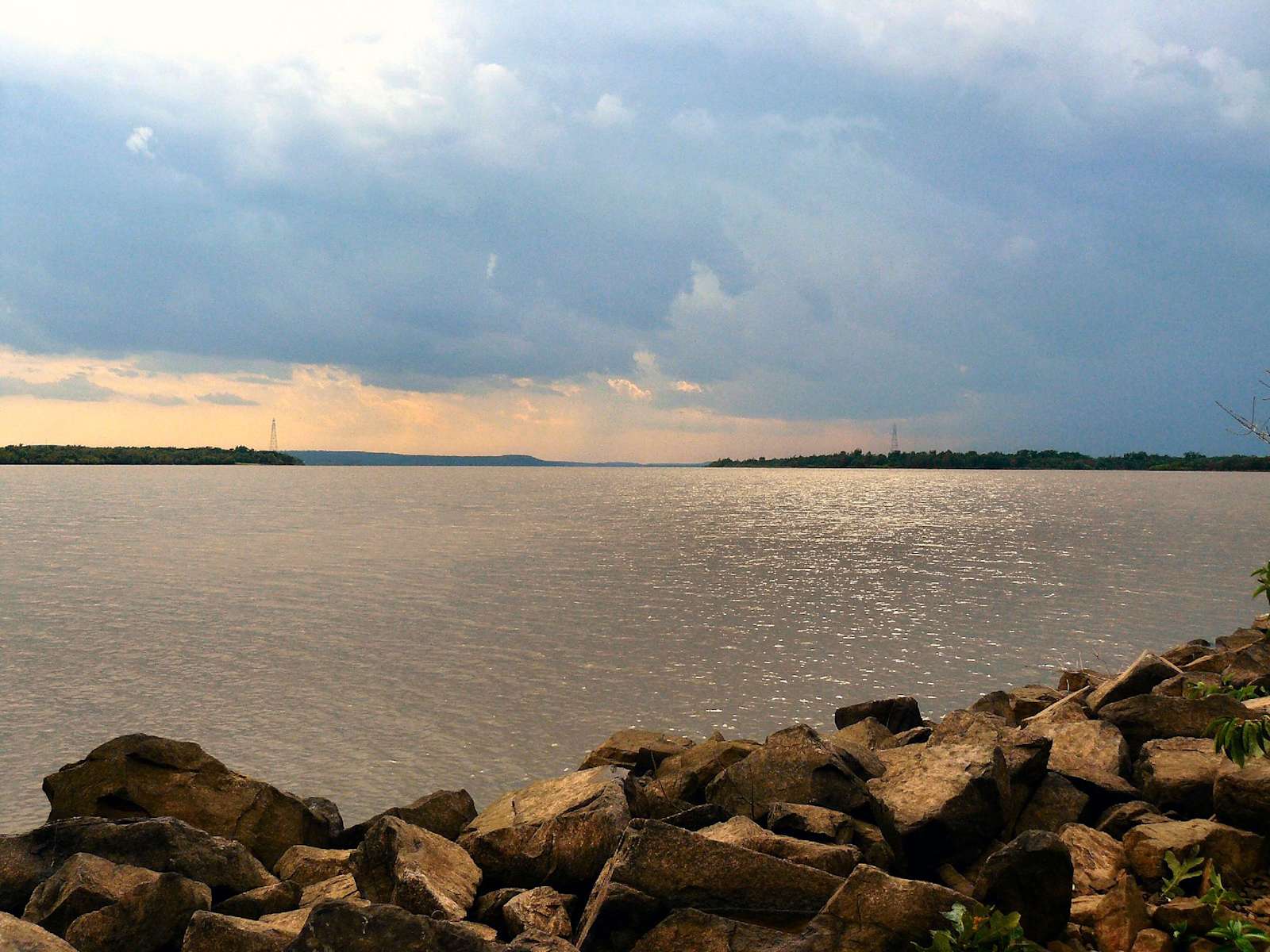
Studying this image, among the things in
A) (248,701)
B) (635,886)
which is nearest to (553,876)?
(635,886)

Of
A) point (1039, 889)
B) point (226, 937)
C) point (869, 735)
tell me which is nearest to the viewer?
point (226, 937)

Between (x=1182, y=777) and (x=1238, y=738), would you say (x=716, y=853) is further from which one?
(x=1182, y=777)

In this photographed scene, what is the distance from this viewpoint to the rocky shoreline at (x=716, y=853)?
6805mm

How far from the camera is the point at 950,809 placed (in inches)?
336

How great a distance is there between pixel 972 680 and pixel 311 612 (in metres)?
21.8

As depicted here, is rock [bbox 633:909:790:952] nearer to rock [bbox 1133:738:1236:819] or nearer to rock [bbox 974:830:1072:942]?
rock [bbox 974:830:1072:942]

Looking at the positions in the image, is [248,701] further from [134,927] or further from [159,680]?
[134,927]

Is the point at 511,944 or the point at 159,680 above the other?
the point at 511,944

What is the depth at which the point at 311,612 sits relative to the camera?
100ft

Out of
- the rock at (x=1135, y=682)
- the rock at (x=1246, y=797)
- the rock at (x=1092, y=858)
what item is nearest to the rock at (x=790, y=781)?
the rock at (x=1092, y=858)

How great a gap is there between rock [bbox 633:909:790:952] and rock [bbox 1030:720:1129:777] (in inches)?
201

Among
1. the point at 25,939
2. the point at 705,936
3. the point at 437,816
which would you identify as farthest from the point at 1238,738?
the point at 25,939

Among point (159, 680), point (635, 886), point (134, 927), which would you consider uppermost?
point (635, 886)

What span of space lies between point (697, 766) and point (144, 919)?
21.6 ft
